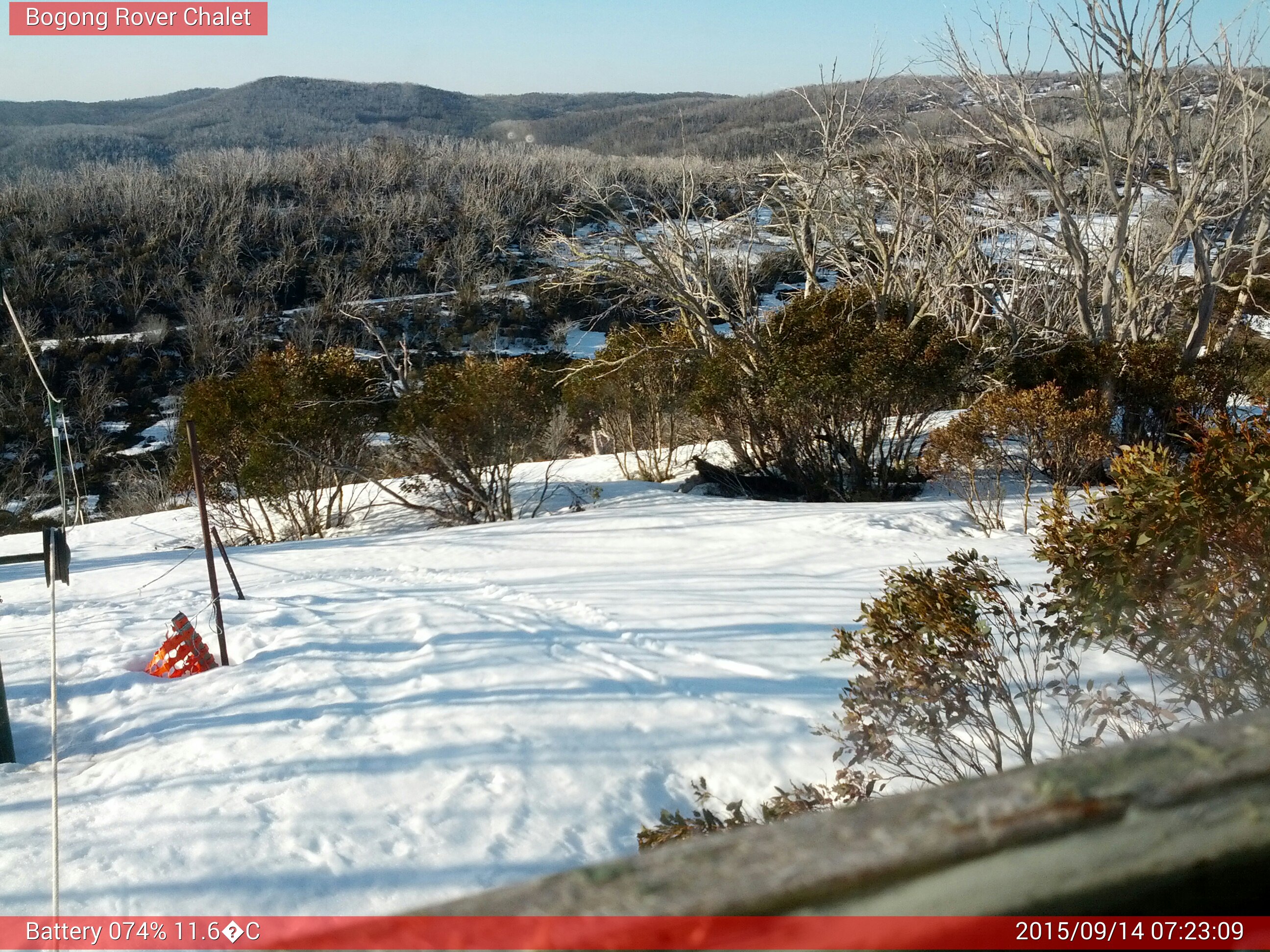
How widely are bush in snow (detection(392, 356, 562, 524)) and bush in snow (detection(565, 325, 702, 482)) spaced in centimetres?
153

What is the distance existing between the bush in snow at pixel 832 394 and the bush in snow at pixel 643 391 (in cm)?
148

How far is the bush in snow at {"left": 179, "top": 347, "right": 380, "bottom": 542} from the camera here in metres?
12.2

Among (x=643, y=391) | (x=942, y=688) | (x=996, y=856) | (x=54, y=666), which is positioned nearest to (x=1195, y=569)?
(x=942, y=688)

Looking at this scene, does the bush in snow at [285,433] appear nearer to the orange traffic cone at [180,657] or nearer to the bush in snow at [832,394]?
the bush in snow at [832,394]

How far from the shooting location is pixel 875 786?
3.30 meters

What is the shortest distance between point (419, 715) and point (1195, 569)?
3219mm

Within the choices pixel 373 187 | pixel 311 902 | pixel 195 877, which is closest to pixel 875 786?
pixel 311 902

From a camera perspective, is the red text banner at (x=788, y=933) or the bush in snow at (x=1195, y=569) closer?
the red text banner at (x=788, y=933)

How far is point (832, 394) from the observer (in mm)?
10461

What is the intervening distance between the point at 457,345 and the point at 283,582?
96.5 ft

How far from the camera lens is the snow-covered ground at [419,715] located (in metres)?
3.23

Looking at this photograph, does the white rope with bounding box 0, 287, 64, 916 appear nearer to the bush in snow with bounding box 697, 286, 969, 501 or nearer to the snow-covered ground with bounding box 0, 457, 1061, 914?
the snow-covered ground with bounding box 0, 457, 1061, 914

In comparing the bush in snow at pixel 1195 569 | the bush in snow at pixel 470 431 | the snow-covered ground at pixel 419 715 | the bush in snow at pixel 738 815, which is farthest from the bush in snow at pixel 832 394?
the bush in snow at pixel 738 815

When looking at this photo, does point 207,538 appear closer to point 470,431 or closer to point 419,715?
point 419,715
